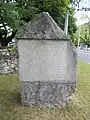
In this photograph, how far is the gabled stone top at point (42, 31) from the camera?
474 cm

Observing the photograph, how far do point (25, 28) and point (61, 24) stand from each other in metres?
12.8

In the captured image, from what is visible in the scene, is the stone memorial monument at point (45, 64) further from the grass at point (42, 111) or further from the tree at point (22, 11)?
the tree at point (22, 11)

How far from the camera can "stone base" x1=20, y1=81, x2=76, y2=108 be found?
4820mm

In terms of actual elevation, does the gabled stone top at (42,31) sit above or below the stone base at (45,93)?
above

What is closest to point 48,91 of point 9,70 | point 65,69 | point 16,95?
point 65,69

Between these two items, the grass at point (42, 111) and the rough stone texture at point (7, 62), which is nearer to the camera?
the grass at point (42, 111)

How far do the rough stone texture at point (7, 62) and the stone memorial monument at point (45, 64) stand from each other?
15.0 feet

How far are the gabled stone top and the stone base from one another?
2.81ft

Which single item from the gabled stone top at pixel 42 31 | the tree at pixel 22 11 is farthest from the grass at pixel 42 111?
the tree at pixel 22 11

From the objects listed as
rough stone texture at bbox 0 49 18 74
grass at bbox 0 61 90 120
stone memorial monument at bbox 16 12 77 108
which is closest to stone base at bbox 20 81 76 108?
stone memorial monument at bbox 16 12 77 108

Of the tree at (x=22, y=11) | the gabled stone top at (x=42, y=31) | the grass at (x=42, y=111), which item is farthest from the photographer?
the tree at (x=22, y=11)

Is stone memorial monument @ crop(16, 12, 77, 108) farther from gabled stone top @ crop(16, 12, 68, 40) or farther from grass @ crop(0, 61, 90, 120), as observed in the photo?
grass @ crop(0, 61, 90, 120)

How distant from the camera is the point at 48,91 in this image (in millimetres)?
4836

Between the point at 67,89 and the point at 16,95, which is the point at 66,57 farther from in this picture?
the point at 16,95
